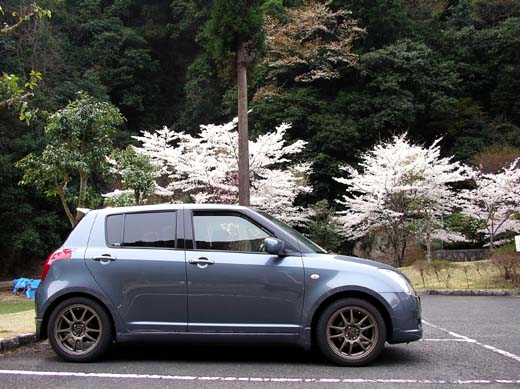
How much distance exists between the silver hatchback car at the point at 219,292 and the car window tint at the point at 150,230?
13 millimetres

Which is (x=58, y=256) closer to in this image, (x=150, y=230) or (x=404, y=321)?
(x=150, y=230)

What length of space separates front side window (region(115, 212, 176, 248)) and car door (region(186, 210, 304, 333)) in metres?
0.37

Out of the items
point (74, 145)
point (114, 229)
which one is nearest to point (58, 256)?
point (114, 229)

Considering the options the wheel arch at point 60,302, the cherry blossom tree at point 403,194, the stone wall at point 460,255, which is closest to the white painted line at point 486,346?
the wheel arch at point 60,302

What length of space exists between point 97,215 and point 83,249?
0.46 m

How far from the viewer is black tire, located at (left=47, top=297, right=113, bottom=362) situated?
5.98 metres

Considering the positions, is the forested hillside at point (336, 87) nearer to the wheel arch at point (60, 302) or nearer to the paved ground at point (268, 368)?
the paved ground at point (268, 368)

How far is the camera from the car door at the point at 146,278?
5.89 metres

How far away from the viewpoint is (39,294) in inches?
241

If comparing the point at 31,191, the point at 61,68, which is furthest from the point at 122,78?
the point at 31,191

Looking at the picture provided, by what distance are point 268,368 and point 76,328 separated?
84.8 inches

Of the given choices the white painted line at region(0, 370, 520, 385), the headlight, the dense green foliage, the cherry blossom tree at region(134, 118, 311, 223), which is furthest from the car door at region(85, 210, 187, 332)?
the cherry blossom tree at region(134, 118, 311, 223)

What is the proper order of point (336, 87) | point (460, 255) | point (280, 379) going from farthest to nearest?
point (336, 87), point (460, 255), point (280, 379)

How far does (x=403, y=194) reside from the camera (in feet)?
79.2
